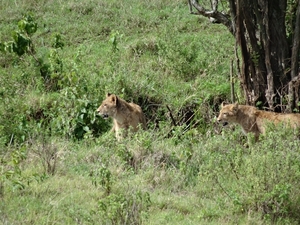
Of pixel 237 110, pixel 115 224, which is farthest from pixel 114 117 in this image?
pixel 115 224

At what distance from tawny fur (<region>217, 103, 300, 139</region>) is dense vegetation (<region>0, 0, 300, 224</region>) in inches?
9.3

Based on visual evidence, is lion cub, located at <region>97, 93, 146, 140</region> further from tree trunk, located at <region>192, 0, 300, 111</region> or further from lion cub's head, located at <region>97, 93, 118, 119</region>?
tree trunk, located at <region>192, 0, 300, 111</region>

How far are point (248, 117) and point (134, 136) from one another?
7.74ft

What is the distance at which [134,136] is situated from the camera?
11609 millimetres

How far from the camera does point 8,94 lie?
14086mm

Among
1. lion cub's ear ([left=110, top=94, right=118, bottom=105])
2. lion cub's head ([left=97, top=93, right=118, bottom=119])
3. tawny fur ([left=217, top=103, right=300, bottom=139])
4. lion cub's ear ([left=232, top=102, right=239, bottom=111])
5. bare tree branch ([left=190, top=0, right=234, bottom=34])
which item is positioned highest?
bare tree branch ([left=190, top=0, right=234, bottom=34])

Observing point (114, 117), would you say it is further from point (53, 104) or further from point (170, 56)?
point (170, 56)

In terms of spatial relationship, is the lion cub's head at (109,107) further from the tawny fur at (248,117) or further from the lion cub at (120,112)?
the tawny fur at (248,117)

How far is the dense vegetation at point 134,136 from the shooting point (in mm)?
9086

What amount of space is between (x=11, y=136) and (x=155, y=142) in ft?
8.68

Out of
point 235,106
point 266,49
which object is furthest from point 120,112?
point 266,49

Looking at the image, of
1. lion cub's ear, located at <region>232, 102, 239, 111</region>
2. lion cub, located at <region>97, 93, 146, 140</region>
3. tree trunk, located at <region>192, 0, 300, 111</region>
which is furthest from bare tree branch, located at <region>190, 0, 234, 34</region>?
lion cub, located at <region>97, 93, 146, 140</region>

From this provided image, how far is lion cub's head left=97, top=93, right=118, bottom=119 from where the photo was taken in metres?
12.9

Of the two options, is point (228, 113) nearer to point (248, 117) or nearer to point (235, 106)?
point (235, 106)
